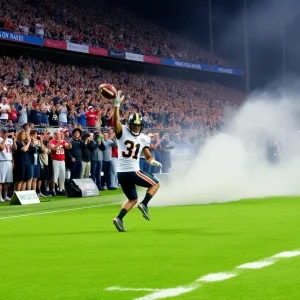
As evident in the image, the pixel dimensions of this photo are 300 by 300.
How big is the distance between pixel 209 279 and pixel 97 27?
47.0 metres

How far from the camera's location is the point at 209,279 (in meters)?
→ 7.19

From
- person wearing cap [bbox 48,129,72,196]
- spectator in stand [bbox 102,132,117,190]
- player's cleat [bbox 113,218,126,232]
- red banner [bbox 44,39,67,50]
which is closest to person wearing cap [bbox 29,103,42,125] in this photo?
spectator in stand [bbox 102,132,117,190]

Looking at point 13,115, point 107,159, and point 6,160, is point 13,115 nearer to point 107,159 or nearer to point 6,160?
point 107,159

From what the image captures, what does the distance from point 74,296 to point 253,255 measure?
3047 mm

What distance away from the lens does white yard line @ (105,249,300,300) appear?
6402 millimetres

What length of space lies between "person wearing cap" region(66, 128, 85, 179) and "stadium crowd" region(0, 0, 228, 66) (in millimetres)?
17003

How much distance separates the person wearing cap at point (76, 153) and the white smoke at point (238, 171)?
2933 mm

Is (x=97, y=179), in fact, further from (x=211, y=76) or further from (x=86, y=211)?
(x=211, y=76)

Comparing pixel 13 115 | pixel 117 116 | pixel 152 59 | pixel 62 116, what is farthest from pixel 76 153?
pixel 152 59

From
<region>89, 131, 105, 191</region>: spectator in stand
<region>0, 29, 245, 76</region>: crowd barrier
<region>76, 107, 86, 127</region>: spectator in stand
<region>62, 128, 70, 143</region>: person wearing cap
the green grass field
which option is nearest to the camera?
Answer: the green grass field

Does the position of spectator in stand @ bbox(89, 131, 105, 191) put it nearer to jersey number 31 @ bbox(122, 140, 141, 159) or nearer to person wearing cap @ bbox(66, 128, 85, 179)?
person wearing cap @ bbox(66, 128, 85, 179)

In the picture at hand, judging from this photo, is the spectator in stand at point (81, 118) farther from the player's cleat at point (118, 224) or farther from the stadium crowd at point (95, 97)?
the player's cleat at point (118, 224)

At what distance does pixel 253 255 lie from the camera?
8883 mm

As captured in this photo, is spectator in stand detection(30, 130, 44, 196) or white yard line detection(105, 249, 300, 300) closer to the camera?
white yard line detection(105, 249, 300, 300)
